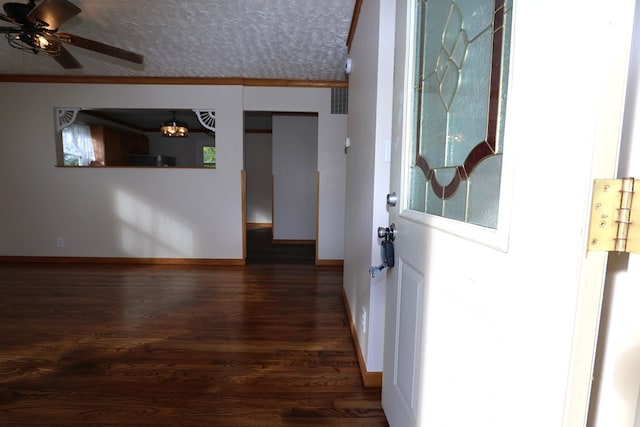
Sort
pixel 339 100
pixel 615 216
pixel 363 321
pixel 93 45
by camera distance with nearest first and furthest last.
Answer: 1. pixel 615 216
2. pixel 363 321
3. pixel 93 45
4. pixel 339 100

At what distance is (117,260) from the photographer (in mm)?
3859

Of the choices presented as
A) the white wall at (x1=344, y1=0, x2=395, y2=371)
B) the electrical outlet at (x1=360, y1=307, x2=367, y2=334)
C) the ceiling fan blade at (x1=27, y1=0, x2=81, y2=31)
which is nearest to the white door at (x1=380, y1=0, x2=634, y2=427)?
the white wall at (x1=344, y1=0, x2=395, y2=371)

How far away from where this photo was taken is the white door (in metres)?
0.40

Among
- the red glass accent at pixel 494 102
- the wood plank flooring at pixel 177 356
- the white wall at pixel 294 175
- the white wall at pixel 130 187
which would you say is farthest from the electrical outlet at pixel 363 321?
the white wall at pixel 294 175

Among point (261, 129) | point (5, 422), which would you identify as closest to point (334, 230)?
point (5, 422)

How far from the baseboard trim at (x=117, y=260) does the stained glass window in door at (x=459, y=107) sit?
10.9ft

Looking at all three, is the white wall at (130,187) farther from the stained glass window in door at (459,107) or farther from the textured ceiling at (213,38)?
the stained glass window in door at (459,107)

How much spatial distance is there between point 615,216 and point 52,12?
273cm

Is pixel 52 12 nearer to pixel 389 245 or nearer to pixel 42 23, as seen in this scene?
pixel 42 23

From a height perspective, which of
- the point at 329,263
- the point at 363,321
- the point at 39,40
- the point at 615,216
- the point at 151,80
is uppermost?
the point at 151,80

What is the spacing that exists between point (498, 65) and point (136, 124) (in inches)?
298

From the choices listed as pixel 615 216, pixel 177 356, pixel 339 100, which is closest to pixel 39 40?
pixel 177 356

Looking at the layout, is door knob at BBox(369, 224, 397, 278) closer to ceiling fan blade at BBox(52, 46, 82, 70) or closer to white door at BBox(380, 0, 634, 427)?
white door at BBox(380, 0, 634, 427)

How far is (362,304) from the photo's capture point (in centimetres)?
177
